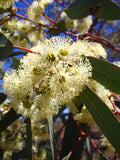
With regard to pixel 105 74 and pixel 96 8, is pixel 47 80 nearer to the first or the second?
pixel 105 74

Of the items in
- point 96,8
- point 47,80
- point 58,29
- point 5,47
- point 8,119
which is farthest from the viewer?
point 58,29

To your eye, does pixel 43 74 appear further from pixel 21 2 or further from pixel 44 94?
pixel 21 2

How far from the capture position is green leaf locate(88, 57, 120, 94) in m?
1.07

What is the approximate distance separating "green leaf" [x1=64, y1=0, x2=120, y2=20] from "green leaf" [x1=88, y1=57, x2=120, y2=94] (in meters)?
0.45

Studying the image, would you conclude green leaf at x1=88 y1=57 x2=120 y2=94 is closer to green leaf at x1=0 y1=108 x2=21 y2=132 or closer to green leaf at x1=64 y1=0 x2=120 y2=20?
green leaf at x1=64 y1=0 x2=120 y2=20

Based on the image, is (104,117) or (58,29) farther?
(58,29)

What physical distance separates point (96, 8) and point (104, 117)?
806 millimetres

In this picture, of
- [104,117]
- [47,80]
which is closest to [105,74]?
[104,117]

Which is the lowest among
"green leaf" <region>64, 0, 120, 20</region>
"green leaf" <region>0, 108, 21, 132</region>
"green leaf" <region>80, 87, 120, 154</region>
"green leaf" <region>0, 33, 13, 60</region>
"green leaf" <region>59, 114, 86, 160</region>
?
"green leaf" <region>59, 114, 86, 160</region>

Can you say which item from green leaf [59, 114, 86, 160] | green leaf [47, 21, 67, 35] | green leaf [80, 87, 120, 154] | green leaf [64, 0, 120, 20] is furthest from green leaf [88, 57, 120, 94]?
green leaf [47, 21, 67, 35]

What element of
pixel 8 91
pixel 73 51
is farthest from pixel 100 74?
pixel 8 91

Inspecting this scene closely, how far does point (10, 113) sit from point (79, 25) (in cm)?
121

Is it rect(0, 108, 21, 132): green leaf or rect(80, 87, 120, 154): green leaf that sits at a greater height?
rect(80, 87, 120, 154): green leaf

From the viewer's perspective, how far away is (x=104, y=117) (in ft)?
3.33
